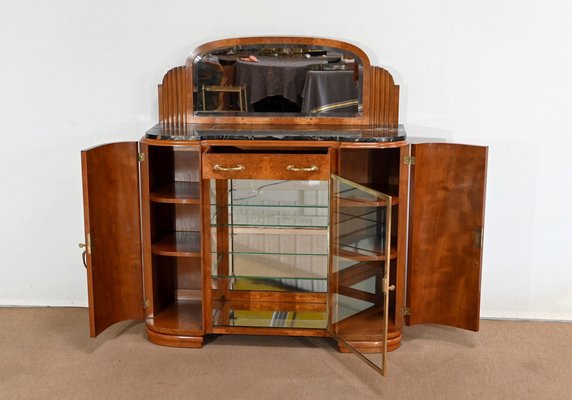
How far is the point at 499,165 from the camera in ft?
12.7

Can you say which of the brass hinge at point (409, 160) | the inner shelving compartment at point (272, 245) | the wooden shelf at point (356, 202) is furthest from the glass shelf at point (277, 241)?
the brass hinge at point (409, 160)

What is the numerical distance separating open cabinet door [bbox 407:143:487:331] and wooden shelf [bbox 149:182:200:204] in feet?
3.11

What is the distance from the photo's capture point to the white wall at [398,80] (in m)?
3.74

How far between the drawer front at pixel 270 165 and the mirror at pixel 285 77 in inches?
15.5

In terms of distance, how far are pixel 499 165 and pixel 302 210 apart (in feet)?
3.16

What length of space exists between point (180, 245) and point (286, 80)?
87cm

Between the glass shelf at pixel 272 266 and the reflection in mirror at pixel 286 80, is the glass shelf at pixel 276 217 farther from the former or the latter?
the reflection in mirror at pixel 286 80

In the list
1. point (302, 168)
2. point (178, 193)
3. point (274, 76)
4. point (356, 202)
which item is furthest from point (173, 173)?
point (356, 202)

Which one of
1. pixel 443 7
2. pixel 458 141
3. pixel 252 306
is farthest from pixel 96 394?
pixel 443 7

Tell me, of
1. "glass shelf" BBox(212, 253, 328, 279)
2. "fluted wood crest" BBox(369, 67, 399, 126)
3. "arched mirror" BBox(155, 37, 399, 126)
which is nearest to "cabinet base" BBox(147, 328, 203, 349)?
"glass shelf" BBox(212, 253, 328, 279)

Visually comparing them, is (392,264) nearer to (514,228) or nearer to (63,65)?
(514,228)

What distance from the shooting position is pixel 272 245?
3.67 m

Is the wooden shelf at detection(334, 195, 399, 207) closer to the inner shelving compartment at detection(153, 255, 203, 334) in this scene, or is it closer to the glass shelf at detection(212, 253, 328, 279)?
the glass shelf at detection(212, 253, 328, 279)

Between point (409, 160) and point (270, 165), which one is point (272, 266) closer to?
point (270, 165)
